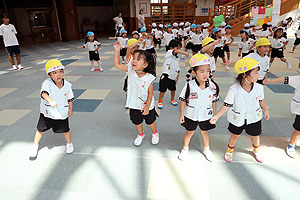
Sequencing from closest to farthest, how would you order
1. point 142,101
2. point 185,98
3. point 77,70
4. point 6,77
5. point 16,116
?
point 185,98 → point 142,101 → point 16,116 → point 6,77 → point 77,70

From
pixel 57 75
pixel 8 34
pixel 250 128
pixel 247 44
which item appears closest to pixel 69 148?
pixel 57 75

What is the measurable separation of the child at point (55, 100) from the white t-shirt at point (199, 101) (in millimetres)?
1425

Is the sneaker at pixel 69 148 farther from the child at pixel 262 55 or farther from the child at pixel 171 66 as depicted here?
the child at pixel 262 55

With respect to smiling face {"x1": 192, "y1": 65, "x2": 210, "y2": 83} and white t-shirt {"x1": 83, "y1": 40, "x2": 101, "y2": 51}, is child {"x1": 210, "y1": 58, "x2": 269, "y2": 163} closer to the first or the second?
smiling face {"x1": 192, "y1": 65, "x2": 210, "y2": 83}

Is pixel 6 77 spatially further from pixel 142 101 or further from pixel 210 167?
pixel 210 167

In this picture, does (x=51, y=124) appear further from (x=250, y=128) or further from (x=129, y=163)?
(x=250, y=128)

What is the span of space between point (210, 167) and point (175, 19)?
18753mm

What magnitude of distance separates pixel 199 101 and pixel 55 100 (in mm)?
1706

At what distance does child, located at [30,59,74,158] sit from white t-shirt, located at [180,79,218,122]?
56.1 inches

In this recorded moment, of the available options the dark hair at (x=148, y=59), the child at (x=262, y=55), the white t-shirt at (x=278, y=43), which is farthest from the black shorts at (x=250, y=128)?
the white t-shirt at (x=278, y=43)

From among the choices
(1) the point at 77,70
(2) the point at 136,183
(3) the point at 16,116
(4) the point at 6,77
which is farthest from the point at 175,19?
(2) the point at 136,183

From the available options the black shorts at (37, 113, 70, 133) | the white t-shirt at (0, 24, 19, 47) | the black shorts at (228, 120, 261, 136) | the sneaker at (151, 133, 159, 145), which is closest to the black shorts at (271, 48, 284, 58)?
the black shorts at (228, 120, 261, 136)

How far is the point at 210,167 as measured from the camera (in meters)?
2.49

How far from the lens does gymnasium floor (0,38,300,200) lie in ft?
7.08
